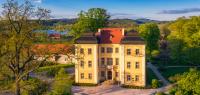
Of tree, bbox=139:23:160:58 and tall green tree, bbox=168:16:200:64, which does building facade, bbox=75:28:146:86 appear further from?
tree, bbox=139:23:160:58

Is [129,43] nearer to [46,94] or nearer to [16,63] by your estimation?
[46,94]

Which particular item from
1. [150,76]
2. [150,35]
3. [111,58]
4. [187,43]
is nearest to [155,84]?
[150,76]

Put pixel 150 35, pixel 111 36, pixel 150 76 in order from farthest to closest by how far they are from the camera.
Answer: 1. pixel 150 35
2. pixel 150 76
3. pixel 111 36

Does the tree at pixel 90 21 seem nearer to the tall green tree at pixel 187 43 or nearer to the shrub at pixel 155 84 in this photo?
the tall green tree at pixel 187 43

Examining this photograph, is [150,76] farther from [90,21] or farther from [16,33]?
[16,33]

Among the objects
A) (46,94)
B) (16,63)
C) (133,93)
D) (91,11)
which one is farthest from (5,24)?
(91,11)

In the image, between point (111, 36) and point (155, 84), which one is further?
point (111, 36)

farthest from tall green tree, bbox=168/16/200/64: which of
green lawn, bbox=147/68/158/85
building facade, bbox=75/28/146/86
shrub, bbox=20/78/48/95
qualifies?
shrub, bbox=20/78/48/95
